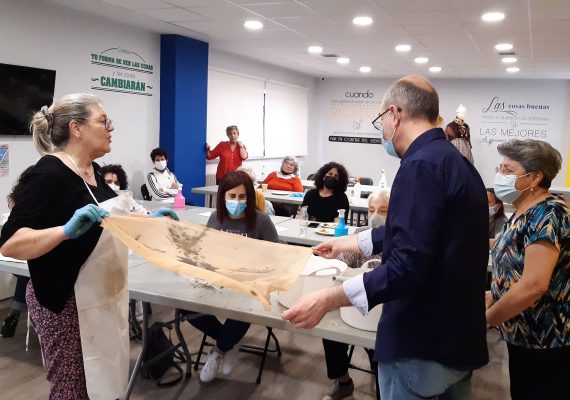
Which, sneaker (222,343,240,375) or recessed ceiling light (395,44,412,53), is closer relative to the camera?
sneaker (222,343,240,375)

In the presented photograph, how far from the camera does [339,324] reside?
6.28 ft

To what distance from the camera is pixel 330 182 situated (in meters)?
4.82

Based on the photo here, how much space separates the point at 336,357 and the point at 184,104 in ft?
16.1

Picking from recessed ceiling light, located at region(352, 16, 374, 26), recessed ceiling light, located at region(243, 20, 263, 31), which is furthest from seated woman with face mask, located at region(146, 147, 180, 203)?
recessed ceiling light, located at region(352, 16, 374, 26)

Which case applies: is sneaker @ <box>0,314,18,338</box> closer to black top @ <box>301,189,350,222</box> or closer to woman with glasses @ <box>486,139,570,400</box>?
black top @ <box>301,189,350,222</box>

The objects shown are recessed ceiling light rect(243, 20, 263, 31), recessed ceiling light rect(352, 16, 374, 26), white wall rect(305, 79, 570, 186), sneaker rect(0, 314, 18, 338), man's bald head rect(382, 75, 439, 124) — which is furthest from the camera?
white wall rect(305, 79, 570, 186)

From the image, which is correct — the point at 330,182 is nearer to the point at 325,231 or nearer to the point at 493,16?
the point at 325,231

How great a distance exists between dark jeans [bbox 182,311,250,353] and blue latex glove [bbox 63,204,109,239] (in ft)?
4.82

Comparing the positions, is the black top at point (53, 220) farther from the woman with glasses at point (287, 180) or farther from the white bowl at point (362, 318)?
the woman with glasses at point (287, 180)

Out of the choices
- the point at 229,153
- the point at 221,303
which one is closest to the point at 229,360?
the point at 221,303

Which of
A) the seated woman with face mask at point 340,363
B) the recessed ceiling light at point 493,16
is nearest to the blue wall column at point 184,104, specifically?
the recessed ceiling light at point 493,16

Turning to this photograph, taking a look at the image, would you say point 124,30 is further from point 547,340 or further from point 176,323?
point 547,340

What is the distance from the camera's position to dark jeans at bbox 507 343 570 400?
1.79 m

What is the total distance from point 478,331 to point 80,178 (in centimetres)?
139
